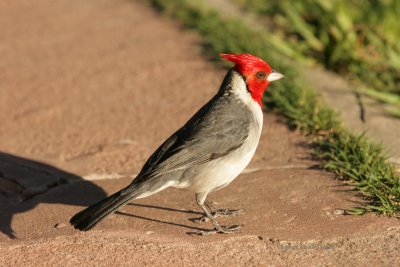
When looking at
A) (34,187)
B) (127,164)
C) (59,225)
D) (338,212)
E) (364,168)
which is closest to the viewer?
(338,212)

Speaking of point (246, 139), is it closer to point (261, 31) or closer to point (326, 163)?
point (326, 163)

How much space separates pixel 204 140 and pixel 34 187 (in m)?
1.41

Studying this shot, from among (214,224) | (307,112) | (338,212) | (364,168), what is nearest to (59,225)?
(214,224)

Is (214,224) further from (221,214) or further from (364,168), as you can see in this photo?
(364,168)

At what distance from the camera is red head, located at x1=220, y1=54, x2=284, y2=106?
5.07 m

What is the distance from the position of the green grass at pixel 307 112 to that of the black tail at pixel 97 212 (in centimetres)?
142

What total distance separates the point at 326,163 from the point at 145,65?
2864mm

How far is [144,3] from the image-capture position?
9.71m

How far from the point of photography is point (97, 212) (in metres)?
4.48

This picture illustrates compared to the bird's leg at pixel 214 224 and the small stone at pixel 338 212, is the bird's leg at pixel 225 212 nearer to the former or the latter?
the bird's leg at pixel 214 224

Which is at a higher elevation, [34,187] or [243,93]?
[243,93]

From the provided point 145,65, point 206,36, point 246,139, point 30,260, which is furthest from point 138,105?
point 30,260

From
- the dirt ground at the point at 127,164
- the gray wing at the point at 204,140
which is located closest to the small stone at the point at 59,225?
the dirt ground at the point at 127,164

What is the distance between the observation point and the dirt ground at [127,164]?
14.3 ft
